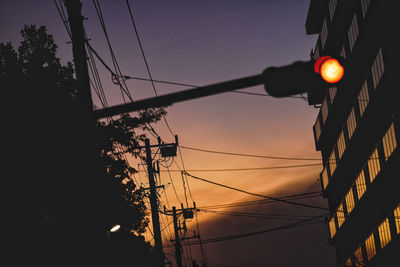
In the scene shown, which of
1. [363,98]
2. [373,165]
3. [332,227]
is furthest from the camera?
[332,227]

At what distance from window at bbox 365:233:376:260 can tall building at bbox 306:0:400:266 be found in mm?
89

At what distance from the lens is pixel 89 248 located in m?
7.34

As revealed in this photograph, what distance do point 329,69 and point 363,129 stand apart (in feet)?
99.2

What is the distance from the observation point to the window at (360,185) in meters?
34.6

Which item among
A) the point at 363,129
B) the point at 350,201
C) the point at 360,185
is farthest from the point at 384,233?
the point at 350,201

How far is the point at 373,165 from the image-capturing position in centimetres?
3139

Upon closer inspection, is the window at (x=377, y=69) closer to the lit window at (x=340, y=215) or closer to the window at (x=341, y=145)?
the window at (x=341, y=145)

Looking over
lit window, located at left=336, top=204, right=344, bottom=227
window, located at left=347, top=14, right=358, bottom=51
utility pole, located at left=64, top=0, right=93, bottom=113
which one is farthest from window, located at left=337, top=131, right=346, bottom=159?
utility pole, located at left=64, top=0, right=93, bottom=113

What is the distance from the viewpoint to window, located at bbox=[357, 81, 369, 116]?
3081 centimetres

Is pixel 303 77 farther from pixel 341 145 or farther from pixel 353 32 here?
pixel 341 145

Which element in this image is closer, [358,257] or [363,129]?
[363,129]

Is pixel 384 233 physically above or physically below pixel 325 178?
below

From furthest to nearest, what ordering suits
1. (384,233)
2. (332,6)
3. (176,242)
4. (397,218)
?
(332,6), (176,242), (384,233), (397,218)

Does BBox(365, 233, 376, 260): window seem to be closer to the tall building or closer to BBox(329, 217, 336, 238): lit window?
the tall building
